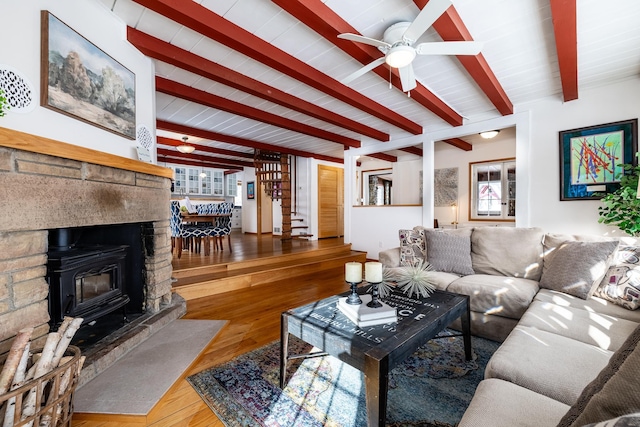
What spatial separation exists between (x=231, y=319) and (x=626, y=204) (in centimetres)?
411

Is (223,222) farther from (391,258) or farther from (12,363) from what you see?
(12,363)

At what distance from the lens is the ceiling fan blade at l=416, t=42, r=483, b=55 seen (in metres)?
1.94

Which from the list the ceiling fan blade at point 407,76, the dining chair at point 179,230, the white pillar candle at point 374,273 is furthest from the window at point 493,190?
the dining chair at point 179,230

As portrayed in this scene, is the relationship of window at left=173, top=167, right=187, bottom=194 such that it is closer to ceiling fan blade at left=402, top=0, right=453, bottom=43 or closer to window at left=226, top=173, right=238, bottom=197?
window at left=226, top=173, right=238, bottom=197

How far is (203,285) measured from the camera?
133 inches

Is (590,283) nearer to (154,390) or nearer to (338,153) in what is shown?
(154,390)

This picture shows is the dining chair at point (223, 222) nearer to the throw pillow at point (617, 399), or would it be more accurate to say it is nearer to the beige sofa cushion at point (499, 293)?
the beige sofa cushion at point (499, 293)

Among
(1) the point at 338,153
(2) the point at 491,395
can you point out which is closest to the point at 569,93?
(2) the point at 491,395

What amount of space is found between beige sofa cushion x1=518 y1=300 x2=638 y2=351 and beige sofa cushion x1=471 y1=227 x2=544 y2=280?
820 mm

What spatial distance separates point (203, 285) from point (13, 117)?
2.38m

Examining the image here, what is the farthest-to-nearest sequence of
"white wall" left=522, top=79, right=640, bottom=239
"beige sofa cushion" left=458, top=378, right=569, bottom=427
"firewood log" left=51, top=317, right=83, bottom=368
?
1. "white wall" left=522, top=79, right=640, bottom=239
2. "firewood log" left=51, top=317, right=83, bottom=368
3. "beige sofa cushion" left=458, top=378, right=569, bottom=427

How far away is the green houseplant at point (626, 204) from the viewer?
2.72 meters

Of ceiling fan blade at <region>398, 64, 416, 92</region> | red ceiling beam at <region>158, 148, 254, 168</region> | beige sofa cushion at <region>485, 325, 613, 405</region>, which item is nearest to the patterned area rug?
beige sofa cushion at <region>485, 325, 613, 405</region>

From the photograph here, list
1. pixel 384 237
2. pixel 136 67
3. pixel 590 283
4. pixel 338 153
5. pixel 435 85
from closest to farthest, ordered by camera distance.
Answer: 1. pixel 590 283
2. pixel 136 67
3. pixel 435 85
4. pixel 384 237
5. pixel 338 153
